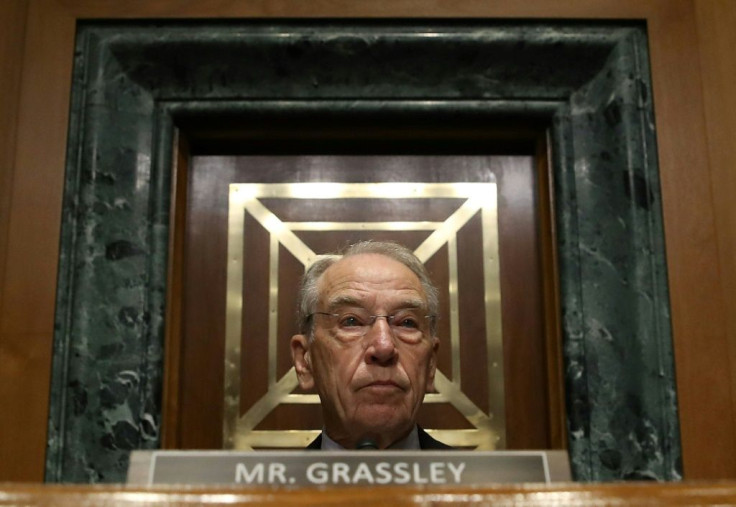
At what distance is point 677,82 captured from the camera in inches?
104

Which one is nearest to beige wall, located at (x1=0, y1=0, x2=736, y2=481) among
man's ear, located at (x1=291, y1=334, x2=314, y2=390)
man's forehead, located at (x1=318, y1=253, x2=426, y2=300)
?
man's ear, located at (x1=291, y1=334, x2=314, y2=390)

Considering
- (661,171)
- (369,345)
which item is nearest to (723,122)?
(661,171)

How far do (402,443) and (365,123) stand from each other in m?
1.13

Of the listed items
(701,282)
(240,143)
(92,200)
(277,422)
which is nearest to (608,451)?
(701,282)

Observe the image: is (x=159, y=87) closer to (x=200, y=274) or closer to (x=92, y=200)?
(x=92, y=200)

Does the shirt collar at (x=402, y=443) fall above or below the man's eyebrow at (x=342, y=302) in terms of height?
below

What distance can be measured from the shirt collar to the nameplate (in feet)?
3.26

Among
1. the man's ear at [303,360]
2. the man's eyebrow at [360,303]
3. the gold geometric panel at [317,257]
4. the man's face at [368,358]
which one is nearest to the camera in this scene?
the man's face at [368,358]

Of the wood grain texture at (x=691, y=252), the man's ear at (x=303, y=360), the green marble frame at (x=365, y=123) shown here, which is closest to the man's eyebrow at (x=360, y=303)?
the man's ear at (x=303, y=360)

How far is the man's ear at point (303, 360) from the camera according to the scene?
87.6 inches

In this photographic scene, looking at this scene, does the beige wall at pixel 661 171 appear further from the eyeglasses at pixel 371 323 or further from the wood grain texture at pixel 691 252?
the eyeglasses at pixel 371 323

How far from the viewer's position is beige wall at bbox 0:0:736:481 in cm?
240

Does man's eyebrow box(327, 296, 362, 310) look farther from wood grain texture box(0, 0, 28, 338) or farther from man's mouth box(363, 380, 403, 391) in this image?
wood grain texture box(0, 0, 28, 338)

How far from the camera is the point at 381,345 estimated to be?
2035 mm
